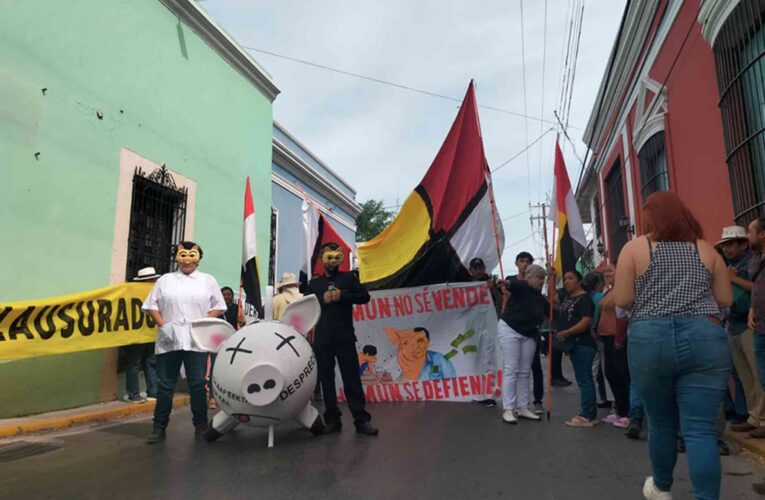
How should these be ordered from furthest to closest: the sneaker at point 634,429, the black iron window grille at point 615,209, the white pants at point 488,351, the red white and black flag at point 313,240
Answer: the black iron window grille at point 615,209
the red white and black flag at point 313,240
the white pants at point 488,351
the sneaker at point 634,429

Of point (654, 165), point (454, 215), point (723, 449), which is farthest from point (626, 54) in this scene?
point (723, 449)

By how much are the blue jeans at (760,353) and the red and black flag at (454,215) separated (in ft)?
7.86

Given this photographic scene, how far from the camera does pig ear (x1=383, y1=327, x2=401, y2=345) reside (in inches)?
267

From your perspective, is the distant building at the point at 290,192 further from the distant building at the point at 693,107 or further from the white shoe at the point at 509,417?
the white shoe at the point at 509,417

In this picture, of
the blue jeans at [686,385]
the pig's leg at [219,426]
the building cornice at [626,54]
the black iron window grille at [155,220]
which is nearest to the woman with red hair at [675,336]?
the blue jeans at [686,385]

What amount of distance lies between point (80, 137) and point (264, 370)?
4.62 m

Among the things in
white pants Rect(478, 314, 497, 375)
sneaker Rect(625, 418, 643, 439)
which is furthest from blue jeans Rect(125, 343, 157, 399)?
sneaker Rect(625, 418, 643, 439)

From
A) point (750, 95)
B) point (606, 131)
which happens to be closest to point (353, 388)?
point (750, 95)

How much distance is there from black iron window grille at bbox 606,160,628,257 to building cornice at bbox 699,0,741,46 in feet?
19.6

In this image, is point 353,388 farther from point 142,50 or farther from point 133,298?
point 142,50

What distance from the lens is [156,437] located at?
15.5ft

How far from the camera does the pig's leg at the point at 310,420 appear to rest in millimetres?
4613

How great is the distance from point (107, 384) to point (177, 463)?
371cm

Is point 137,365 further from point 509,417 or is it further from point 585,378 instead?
point 585,378
